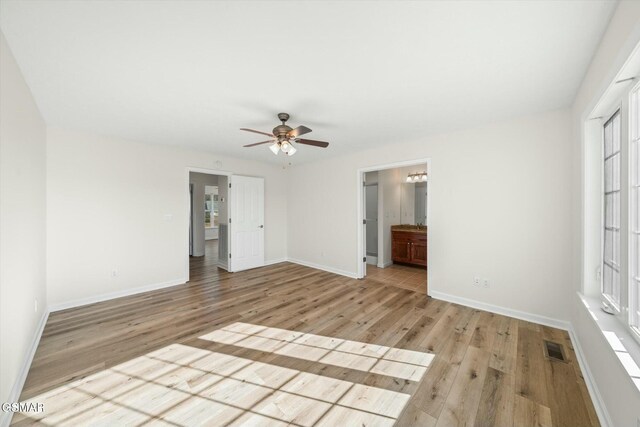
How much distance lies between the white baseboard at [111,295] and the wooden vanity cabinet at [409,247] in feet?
15.0

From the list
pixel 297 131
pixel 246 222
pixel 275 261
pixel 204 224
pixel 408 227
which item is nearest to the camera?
pixel 297 131

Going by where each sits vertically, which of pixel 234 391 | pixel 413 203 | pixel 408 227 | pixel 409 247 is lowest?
pixel 234 391

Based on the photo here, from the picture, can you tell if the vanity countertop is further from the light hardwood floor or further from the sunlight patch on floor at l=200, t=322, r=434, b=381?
the sunlight patch on floor at l=200, t=322, r=434, b=381

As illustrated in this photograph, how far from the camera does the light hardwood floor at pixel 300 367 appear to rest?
1.64 m

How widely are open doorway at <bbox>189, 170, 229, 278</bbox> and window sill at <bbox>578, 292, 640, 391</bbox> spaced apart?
5.53 metres

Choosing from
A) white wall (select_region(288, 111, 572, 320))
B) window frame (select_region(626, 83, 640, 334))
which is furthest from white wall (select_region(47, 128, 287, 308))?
window frame (select_region(626, 83, 640, 334))

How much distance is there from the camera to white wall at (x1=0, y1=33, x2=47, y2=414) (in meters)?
1.59

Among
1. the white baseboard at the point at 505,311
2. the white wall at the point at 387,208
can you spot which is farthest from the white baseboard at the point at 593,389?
the white wall at the point at 387,208

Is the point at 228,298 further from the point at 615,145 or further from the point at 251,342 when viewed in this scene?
the point at 615,145

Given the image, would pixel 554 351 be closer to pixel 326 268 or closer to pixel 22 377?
pixel 326 268

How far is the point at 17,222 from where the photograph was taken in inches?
Result: 74.5

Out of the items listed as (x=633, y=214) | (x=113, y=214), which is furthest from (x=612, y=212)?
(x=113, y=214)

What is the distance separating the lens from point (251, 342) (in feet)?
8.30

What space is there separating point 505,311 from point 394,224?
3.14m
